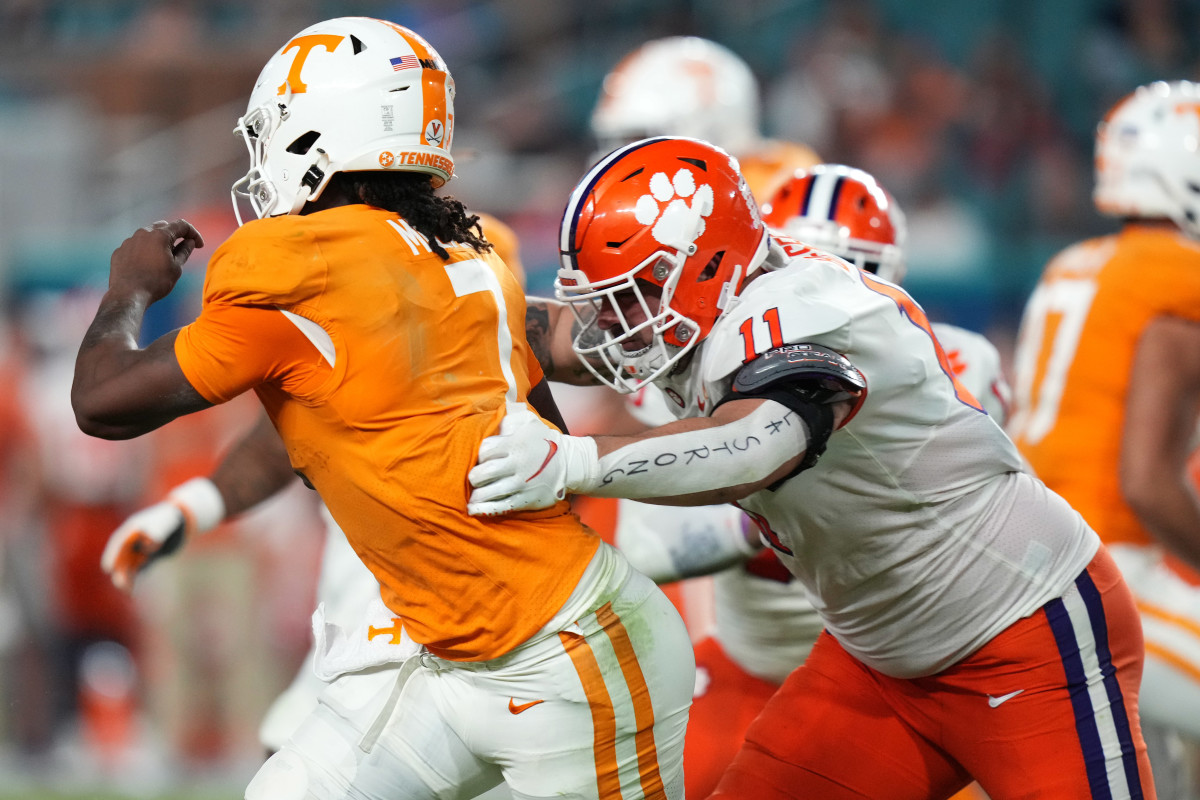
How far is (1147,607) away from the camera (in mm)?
4156

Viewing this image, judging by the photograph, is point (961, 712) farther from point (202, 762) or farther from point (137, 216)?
point (137, 216)

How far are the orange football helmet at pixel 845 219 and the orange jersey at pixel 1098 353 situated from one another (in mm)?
698

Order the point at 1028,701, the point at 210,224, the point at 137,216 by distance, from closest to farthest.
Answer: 1. the point at 1028,701
2. the point at 210,224
3. the point at 137,216

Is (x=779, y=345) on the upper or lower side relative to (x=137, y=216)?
upper

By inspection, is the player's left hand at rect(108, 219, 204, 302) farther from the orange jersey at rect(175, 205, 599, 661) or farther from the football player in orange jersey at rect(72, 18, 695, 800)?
the orange jersey at rect(175, 205, 599, 661)

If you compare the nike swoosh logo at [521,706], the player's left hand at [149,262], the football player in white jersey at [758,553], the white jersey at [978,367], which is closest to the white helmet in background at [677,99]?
the football player in white jersey at [758,553]

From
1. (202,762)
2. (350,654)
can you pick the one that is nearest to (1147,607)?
(350,654)

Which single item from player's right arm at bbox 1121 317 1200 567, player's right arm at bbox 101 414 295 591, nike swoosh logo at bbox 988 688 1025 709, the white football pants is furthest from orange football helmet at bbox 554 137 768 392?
player's right arm at bbox 1121 317 1200 567

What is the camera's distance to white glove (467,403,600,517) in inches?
93.2

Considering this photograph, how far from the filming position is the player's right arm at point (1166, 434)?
13.0 ft

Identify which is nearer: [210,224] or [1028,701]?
[1028,701]

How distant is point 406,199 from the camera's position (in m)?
2.66

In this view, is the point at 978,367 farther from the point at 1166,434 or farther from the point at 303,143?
the point at 303,143

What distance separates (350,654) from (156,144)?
7556 mm
